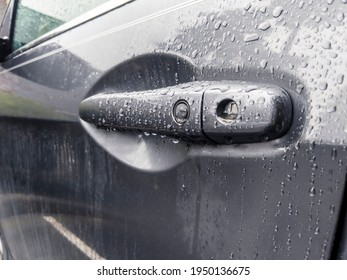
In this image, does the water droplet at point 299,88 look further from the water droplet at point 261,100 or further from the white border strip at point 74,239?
the white border strip at point 74,239

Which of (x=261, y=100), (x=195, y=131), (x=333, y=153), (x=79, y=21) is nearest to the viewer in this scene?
(x=333, y=153)

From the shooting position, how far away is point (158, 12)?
112cm

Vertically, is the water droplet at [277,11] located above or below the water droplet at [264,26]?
above

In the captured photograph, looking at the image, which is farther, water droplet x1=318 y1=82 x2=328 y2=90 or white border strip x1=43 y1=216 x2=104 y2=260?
white border strip x1=43 y1=216 x2=104 y2=260

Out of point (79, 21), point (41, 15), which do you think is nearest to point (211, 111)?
point (79, 21)

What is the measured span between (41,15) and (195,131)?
1.15m

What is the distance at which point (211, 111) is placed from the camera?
92cm

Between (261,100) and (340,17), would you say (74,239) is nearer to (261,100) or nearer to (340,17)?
(261,100)

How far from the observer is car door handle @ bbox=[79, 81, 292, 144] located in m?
0.83

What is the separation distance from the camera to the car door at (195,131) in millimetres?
779

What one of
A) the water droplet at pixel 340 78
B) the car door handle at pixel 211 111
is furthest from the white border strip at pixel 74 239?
the water droplet at pixel 340 78

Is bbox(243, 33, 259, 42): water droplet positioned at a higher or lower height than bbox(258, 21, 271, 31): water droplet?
lower

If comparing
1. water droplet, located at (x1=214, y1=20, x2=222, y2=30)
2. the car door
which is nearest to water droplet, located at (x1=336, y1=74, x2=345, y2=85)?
the car door

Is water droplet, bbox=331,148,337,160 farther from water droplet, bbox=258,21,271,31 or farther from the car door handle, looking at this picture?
water droplet, bbox=258,21,271,31
